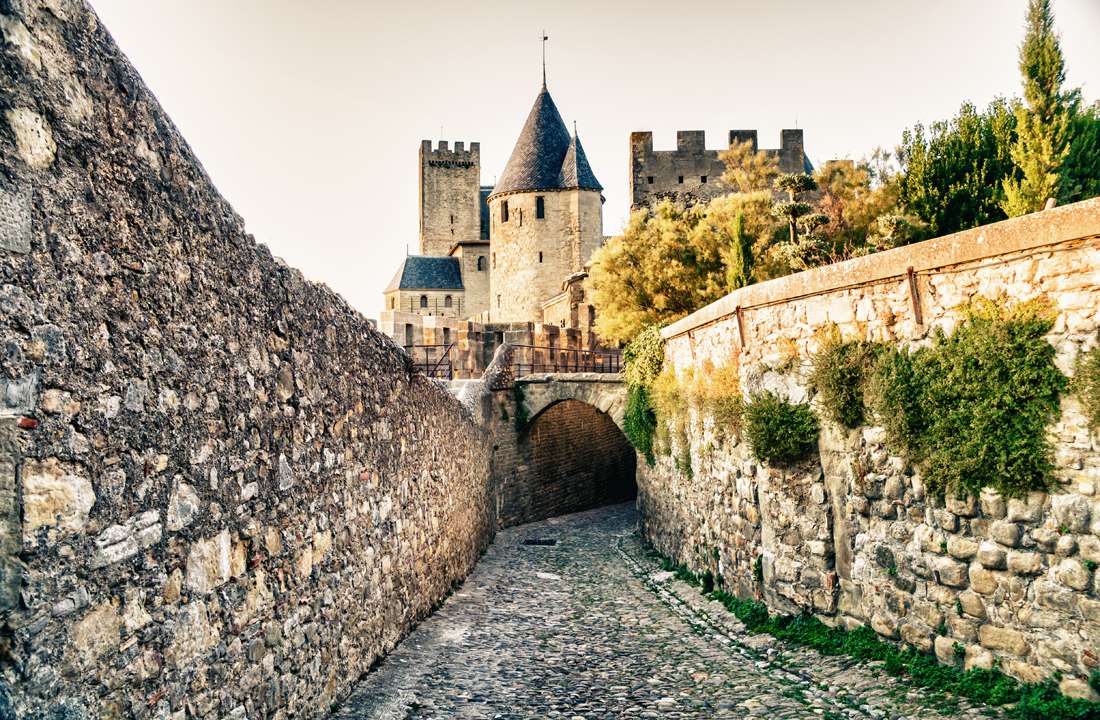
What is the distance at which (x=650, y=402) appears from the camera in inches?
503

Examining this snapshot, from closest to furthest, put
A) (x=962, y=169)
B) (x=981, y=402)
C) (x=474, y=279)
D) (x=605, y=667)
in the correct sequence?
(x=981, y=402) < (x=605, y=667) < (x=962, y=169) < (x=474, y=279)

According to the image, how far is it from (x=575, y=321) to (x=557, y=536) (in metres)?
12.8

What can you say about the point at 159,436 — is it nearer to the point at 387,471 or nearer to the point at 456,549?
the point at 387,471

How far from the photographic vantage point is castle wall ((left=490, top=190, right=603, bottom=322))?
38.5 metres

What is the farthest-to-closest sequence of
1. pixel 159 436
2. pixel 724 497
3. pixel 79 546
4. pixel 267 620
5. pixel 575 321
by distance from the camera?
1. pixel 575 321
2. pixel 724 497
3. pixel 267 620
4. pixel 159 436
5. pixel 79 546

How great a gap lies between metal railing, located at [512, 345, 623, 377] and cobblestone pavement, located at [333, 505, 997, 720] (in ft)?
28.9

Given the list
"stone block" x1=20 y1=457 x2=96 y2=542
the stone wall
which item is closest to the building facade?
the stone wall

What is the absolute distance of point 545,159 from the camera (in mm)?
39281

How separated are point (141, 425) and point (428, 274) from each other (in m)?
50.3

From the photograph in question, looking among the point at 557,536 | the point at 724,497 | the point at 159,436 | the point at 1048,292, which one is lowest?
the point at 557,536

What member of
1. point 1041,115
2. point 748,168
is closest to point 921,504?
point 1041,115

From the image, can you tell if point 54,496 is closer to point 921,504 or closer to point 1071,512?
point 1071,512

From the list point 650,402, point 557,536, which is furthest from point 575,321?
point 650,402

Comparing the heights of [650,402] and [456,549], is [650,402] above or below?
above
